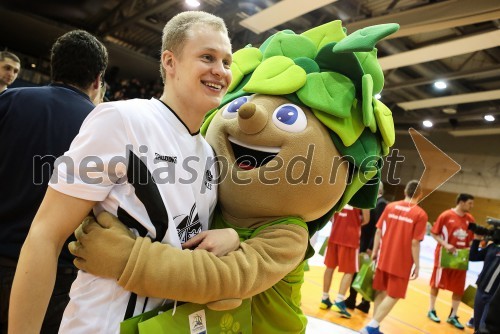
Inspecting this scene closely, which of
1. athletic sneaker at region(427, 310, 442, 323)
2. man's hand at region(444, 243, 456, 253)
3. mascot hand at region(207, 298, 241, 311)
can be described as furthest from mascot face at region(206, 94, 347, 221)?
athletic sneaker at region(427, 310, 442, 323)

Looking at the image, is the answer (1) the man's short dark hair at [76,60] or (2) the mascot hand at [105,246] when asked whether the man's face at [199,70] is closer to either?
(2) the mascot hand at [105,246]

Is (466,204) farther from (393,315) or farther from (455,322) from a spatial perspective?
(393,315)

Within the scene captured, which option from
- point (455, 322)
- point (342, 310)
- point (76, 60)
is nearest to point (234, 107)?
point (76, 60)

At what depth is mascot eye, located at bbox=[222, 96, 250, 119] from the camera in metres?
1.63

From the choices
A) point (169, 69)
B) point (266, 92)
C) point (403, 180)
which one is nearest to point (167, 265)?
point (169, 69)

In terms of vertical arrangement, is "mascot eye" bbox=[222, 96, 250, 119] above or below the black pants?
above

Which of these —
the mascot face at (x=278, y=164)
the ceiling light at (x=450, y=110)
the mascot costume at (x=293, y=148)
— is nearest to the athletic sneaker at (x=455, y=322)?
the mascot costume at (x=293, y=148)

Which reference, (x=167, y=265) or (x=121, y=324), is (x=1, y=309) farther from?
(x=167, y=265)

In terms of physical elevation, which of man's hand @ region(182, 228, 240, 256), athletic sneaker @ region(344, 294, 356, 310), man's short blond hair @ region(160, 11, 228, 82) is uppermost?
man's short blond hair @ region(160, 11, 228, 82)

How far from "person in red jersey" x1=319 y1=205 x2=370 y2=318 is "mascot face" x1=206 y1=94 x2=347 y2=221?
398 centimetres

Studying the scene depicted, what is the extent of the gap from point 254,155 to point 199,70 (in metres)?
0.43

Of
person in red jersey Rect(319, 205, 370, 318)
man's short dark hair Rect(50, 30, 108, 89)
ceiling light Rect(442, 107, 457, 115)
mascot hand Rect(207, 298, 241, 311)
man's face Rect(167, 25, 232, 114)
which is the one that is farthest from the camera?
ceiling light Rect(442, 107, 457, 115)

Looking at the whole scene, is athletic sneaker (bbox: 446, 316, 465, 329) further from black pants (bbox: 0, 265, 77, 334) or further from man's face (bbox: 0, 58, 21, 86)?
man's face (bbox: 0, 58, 21, 86)

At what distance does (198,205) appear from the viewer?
53.1 inches
